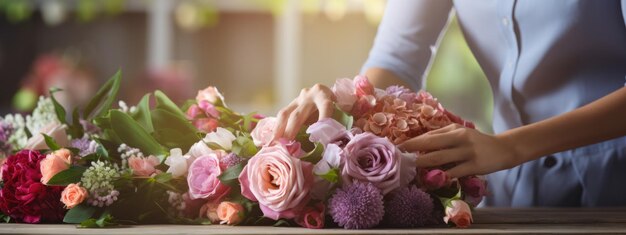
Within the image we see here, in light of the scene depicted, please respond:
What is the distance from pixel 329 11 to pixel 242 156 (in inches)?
126

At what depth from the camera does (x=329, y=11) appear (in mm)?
Result: 4195

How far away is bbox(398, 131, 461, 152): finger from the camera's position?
1.06m

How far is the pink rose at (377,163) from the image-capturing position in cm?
100

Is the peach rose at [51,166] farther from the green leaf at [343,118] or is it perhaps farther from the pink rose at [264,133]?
the green leaf at [343,118]

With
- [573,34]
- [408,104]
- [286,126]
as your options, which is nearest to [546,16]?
[573,34]

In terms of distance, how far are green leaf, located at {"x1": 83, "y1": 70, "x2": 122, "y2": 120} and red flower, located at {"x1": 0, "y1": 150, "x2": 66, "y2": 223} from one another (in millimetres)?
154

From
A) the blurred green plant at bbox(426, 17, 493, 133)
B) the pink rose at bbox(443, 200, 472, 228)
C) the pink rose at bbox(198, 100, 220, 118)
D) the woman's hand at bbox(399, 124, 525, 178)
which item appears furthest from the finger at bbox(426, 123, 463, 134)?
Result: the blurred green plant at bbox(426, 17, 493, 133)

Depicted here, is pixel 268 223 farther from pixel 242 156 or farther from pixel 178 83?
pixel 178 83

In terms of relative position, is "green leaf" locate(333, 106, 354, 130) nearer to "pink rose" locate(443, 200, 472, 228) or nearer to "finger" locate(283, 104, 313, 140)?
"finger" locate(283, 104, 313, 140)

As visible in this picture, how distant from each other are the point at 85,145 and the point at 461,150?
48cm

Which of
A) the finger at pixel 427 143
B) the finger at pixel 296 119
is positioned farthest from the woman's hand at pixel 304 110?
the finger at pixel 427 143

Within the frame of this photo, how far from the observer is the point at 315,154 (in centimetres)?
102

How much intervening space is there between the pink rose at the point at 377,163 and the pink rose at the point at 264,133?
0.10 metres

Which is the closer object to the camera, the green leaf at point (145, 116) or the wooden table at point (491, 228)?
the wooden table at point (491, 228)
